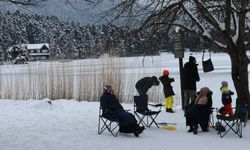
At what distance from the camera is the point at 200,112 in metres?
8.31

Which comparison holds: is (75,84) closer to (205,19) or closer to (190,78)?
(190,78)

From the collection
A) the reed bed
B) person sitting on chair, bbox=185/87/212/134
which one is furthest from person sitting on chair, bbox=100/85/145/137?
the reed bed

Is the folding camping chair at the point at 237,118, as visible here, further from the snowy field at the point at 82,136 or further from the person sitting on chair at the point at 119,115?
the person sitting on chair at the point at 119,115

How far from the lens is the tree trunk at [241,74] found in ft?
30.7

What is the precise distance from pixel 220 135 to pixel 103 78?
6257 millimetres

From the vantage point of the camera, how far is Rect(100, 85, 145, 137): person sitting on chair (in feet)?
26.2

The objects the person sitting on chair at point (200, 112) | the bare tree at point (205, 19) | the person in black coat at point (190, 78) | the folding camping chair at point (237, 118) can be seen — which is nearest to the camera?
the folding camping chair at point (237, 118)

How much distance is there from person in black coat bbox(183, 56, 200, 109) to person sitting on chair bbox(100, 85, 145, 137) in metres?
3.03

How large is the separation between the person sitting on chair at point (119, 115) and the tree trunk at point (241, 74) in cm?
264

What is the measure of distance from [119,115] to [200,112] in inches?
61.0

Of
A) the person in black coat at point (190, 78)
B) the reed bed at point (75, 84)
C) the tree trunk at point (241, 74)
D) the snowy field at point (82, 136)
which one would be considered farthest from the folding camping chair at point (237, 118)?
the reed bed at point (75, 84)

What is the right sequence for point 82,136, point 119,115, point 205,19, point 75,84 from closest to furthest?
point 82,136 < point 119,115 < point 205,19 < point 75,84

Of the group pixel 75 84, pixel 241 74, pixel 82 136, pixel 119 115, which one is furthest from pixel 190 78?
pixel 75 84

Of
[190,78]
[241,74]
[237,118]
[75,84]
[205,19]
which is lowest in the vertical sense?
[237,118]
